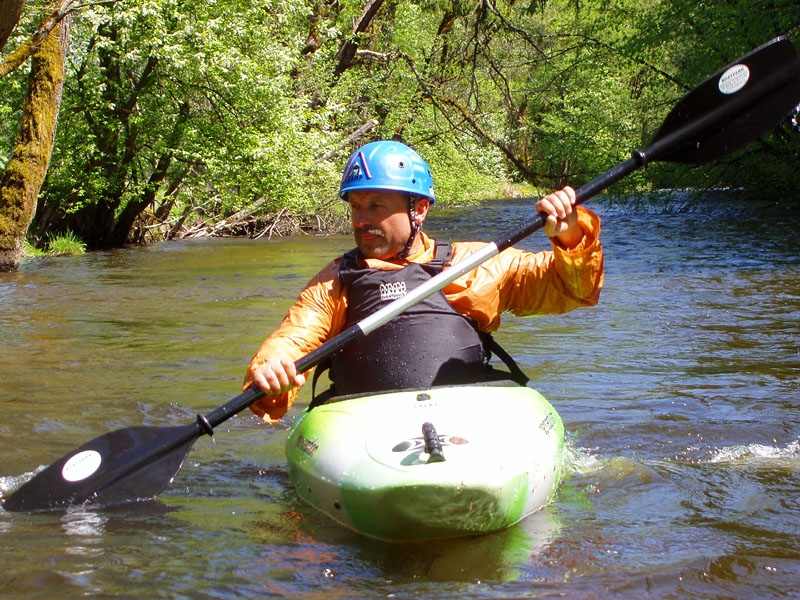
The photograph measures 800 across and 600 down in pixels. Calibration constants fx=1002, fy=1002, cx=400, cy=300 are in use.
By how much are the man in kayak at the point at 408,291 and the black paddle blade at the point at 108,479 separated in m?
0.37

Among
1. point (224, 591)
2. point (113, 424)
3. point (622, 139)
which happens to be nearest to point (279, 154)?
point (622, 139)

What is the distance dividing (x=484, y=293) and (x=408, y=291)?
32 centimetres

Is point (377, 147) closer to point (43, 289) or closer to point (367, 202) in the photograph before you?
point (367, 202)

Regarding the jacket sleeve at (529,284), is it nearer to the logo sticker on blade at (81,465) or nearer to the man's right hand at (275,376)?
the man's right hand at (275,376)

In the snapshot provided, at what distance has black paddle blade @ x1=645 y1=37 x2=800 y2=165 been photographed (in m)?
4.25

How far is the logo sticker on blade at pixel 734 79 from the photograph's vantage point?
14.0 feet

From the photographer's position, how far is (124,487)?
146 inches

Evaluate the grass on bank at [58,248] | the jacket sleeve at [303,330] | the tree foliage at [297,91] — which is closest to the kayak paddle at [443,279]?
the jacket sleeve at [303,330]

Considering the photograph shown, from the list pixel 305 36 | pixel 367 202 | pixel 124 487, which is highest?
pixel 305 36

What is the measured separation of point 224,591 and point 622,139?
15647 millimetres

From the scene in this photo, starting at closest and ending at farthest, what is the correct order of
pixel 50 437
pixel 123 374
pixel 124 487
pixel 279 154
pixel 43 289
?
pixel 124 487, pixel 50 437, pixel 123 374, pixel 43 289, pixel 279 154

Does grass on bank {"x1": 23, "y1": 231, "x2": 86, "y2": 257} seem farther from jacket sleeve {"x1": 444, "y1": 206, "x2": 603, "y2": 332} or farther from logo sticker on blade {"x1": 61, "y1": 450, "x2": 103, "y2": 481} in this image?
jacket sleeve {"x1": 444, "y1": 206, "x2": 603, "y2": 332}

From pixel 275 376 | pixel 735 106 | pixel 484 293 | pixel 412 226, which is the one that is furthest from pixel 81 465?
pixel 735 106

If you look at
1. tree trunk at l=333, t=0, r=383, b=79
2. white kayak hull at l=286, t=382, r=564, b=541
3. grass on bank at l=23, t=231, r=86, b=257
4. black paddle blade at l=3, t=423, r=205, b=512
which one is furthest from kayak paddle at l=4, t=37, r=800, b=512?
tree trunk at l=333, t=0, r=383, b=79
